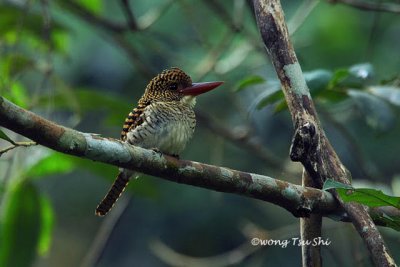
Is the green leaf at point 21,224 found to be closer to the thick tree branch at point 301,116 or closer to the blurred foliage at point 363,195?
the thick tree branch at point 301,116

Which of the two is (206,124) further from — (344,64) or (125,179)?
(344,64)

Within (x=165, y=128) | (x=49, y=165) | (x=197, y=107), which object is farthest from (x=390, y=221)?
(x=197, y=107)

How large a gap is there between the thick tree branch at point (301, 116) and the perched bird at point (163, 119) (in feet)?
1.50

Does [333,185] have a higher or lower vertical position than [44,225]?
lower

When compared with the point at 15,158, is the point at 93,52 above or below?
above

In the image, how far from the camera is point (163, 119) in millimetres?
3289

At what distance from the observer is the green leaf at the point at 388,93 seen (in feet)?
9.98

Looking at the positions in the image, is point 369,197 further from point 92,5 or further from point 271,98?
point 92,5

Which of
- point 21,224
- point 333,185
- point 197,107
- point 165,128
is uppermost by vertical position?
point 197,107

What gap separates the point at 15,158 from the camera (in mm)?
3666

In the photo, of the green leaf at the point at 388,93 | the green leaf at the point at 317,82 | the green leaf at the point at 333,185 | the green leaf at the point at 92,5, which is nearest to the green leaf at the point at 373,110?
Answer: the green leaf at the point at 388,93

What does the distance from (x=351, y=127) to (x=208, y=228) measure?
3.70ft

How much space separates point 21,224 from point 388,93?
1579 mm

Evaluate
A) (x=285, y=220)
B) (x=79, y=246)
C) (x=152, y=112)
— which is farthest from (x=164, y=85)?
(x=79, y=246)
